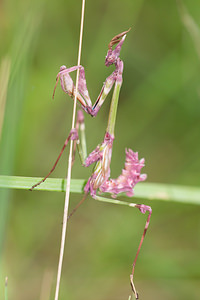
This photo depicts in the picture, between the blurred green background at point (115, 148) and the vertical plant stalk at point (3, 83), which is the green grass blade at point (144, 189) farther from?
the blurred green background at point (115, 148)

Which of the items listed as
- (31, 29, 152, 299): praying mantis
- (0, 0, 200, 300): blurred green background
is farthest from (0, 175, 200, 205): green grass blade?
(0, 0, 200, 300): blurred green background

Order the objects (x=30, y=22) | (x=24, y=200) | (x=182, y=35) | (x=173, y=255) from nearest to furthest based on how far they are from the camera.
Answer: (x=30, y=22) < (x=173, y=255) < (x=24, y=200) < (x=182, y=35)

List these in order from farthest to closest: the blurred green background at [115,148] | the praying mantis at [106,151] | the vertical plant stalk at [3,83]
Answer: the blurred green background at [115,148], the praying mantis at [106,151], the vertical plant stalk at [3,83]

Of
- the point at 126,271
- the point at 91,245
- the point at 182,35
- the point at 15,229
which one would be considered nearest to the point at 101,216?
the point at 91,245

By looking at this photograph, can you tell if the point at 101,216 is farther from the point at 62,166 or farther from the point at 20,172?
the point at 20,172

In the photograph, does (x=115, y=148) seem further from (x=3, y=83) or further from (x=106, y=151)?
(x=3, y=83)

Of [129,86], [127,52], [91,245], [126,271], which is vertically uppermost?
[127,52]

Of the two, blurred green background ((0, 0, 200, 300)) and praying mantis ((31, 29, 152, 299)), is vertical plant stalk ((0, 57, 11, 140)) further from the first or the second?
blurred green background ((0, 0, 200, 300))

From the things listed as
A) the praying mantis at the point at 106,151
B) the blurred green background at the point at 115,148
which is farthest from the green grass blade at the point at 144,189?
the blurred green background at the point at 115,148
